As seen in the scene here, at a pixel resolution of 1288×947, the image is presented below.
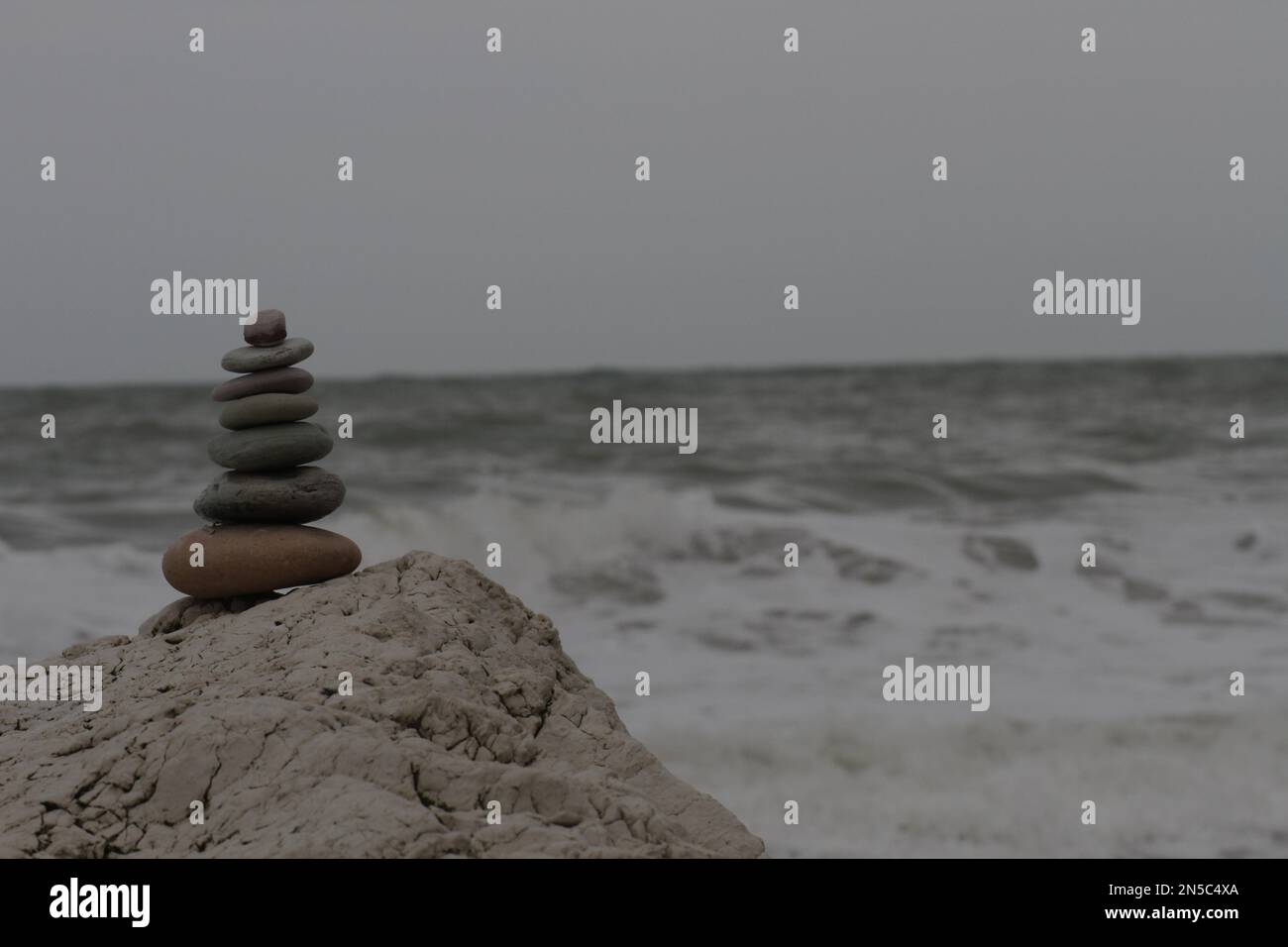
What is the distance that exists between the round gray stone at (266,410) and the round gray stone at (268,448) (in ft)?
0.11

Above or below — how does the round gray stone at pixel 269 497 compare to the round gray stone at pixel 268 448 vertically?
below

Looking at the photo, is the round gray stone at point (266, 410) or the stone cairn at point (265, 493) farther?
the round gray stone at point (266, 410)

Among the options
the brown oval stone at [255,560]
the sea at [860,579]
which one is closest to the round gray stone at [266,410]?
the brown oval stone at [255,560]

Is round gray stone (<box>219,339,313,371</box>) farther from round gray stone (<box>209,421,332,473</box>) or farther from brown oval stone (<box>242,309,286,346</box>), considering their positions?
round gray stone (<box>209,421,332,473</box>)

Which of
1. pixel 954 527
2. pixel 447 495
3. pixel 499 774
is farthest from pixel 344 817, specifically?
pixel 447 495

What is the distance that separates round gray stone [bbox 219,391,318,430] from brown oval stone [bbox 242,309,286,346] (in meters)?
0.22

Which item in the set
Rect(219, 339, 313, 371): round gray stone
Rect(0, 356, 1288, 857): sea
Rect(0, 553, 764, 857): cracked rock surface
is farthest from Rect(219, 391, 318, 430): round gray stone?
Rect(0, 356, 1288, 857): sea

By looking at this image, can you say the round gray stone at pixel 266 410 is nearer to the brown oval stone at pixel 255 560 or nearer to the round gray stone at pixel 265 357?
the round gray stone at pixel 265 357

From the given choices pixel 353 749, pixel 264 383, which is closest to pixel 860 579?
pixel 264 383

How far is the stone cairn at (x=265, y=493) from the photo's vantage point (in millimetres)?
5191

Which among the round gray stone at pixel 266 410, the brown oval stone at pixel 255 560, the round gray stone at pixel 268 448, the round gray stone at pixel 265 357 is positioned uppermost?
the round gray stone at pixel 265 357

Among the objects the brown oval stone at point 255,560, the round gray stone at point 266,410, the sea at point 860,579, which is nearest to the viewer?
the brown oval stone at point 255,560

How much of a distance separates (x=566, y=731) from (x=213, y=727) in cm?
109
